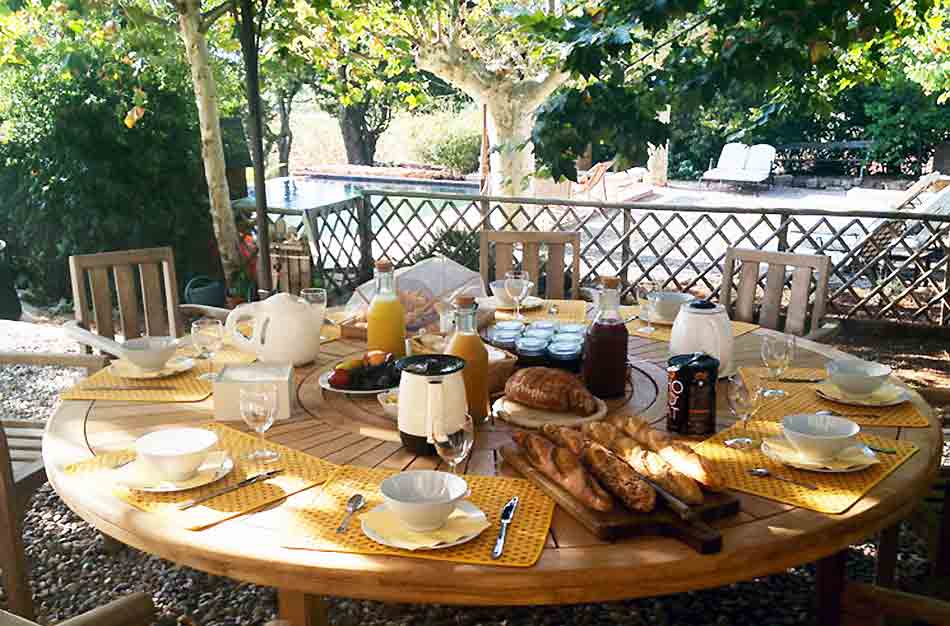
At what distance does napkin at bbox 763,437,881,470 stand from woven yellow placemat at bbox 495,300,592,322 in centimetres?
103

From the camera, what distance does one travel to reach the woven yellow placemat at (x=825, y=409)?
1725 mm

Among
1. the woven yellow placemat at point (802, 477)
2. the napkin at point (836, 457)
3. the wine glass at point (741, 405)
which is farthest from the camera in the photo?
the wine glass at point (741, 405)

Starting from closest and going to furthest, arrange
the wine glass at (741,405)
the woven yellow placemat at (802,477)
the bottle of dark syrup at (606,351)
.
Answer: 1. the woven yellow placemat at (802,477)
2. the wine glass at (741,405)
3. the bottle of dark syrup at (606,351)

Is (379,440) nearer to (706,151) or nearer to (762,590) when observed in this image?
(762,590)

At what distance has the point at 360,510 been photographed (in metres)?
1.33

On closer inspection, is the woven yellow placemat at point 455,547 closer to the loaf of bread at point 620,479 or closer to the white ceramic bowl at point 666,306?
the loaf of bread at point 620,479

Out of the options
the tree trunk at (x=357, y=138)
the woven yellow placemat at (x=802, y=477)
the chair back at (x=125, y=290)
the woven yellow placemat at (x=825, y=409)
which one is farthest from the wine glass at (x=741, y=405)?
the tree trunk at (x=357, y=138)

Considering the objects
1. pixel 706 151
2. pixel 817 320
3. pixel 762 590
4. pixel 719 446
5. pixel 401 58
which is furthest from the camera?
pixel 706 151

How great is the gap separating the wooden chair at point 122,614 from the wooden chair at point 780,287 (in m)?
2.03

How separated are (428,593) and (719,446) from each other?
0.69 m

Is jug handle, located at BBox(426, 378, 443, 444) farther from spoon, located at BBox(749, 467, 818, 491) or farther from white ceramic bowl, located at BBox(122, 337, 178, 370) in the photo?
white ceramic bowl, located at BBox(122, 337, 178, 370)

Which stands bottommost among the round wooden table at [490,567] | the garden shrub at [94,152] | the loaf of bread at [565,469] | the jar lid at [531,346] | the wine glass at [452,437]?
the round wooden table at [490,567]

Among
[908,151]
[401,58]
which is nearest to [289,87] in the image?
[401,58]

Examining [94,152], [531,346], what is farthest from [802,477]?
[94,152]
